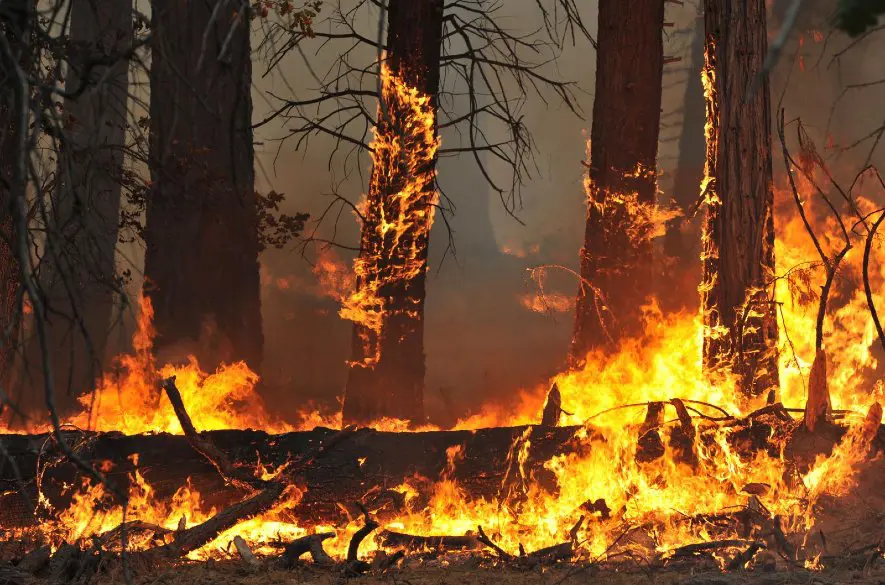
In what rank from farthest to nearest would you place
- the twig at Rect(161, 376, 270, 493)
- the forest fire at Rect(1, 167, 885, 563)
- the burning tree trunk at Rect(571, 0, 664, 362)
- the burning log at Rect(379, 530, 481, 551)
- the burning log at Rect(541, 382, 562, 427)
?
1. the burning tree trunk at Rect(571, 0, 664, 362)
2. the burning log at Rect(541, 382, 562, 427)
3. the twig at Rect(161, 376, 270, 493)
4. the forest fire at Rect(1, 167, 885, 563)
5. the burning log at Rect(379, 530, 481, 551)

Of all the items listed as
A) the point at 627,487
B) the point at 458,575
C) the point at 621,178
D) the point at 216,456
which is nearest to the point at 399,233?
the point at 621,178

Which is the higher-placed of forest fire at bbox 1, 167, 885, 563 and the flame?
the flame

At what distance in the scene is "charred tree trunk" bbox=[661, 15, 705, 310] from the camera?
16500mm

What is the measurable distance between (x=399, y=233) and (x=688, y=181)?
10.2 m

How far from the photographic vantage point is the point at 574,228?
21.7 m

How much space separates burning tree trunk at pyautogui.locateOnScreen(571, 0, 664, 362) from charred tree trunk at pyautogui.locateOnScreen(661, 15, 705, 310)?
661cm

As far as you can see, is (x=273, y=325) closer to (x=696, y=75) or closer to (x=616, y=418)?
(x=696, y=75)

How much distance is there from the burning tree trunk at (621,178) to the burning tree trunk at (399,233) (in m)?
1.85

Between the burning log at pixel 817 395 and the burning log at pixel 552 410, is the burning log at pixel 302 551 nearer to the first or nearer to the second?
the burning log at pixel 552 410

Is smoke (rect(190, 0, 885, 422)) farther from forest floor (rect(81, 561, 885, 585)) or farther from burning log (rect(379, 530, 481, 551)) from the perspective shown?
forest floor (rect(81, 561, 885, 585))

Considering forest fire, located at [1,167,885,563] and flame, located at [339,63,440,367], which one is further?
flame, located at [339,63,440,367]

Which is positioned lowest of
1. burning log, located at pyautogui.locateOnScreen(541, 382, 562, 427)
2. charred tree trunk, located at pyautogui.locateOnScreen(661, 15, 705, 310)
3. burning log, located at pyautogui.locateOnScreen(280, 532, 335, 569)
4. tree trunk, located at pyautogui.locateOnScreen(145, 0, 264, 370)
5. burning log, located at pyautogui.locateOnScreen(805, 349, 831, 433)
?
burning log, located at pyautogui.locateOnScreen(280, 532, 335, 569)

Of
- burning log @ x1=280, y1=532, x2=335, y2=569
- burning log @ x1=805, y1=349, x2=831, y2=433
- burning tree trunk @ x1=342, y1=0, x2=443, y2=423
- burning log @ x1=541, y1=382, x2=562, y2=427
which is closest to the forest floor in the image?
burning log @ x1=280, y1=532, x2=335, y2=569

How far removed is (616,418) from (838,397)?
2.63m
